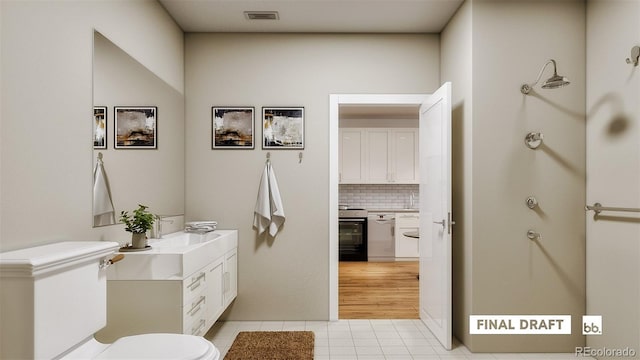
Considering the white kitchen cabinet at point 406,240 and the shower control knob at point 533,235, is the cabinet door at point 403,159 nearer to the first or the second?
the white kitchen cabinet at point 406,240

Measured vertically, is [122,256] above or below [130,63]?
below

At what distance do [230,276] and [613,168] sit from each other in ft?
9.59

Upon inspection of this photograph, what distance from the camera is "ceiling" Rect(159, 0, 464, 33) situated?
2.94m

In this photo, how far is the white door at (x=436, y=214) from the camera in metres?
2.77

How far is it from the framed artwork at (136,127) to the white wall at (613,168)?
3.18m

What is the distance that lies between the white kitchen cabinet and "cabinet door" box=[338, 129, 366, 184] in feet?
3.20

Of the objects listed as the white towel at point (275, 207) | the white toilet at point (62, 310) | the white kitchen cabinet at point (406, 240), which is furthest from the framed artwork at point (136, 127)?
the white kitchen cabinet at point (406, 240)

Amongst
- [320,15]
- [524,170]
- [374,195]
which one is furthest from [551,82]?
[374,195]

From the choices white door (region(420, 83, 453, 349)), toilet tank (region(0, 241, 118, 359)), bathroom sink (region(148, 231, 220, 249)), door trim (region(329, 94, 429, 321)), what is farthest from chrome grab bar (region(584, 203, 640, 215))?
toilet tank (region(0, 241, 118, 359))

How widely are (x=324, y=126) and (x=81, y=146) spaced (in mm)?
2004

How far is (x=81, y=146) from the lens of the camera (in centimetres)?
192

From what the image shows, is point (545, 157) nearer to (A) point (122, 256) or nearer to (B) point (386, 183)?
(A) point (122, 256)

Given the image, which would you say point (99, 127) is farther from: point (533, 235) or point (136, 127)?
point (533, 235)

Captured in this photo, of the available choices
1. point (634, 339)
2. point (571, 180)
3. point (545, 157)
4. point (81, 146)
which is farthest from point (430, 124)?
point (81, 146)
